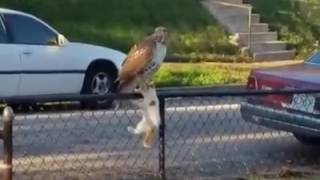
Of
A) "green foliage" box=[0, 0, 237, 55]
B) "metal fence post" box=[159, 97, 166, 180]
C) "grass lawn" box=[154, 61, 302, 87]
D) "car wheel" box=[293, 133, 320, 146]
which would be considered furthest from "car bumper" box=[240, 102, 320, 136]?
"green foliage" box=[0, 0, 237, 55]

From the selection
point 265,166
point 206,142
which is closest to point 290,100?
point 265,166

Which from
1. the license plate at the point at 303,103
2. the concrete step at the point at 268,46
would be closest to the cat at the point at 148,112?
the license plate at the point at 303,103

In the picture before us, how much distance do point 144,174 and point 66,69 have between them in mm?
7091

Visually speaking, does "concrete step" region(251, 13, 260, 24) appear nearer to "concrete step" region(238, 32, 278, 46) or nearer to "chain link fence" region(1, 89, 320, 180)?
"concrete step" region(238, 32, 278, 46)

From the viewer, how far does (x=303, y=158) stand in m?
10.1

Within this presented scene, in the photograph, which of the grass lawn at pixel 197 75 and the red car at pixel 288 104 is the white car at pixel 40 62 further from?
the red car at pixel 288 104

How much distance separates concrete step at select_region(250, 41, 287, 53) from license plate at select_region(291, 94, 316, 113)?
44.0ft

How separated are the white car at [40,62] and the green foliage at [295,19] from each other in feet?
28.7

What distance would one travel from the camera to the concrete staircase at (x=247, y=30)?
23.0 m

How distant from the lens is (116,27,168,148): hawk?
6.35m

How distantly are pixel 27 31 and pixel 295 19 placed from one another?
10990mm

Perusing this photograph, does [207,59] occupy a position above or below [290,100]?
below

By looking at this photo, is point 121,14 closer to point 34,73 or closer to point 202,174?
point 34,73

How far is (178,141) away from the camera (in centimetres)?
1040
